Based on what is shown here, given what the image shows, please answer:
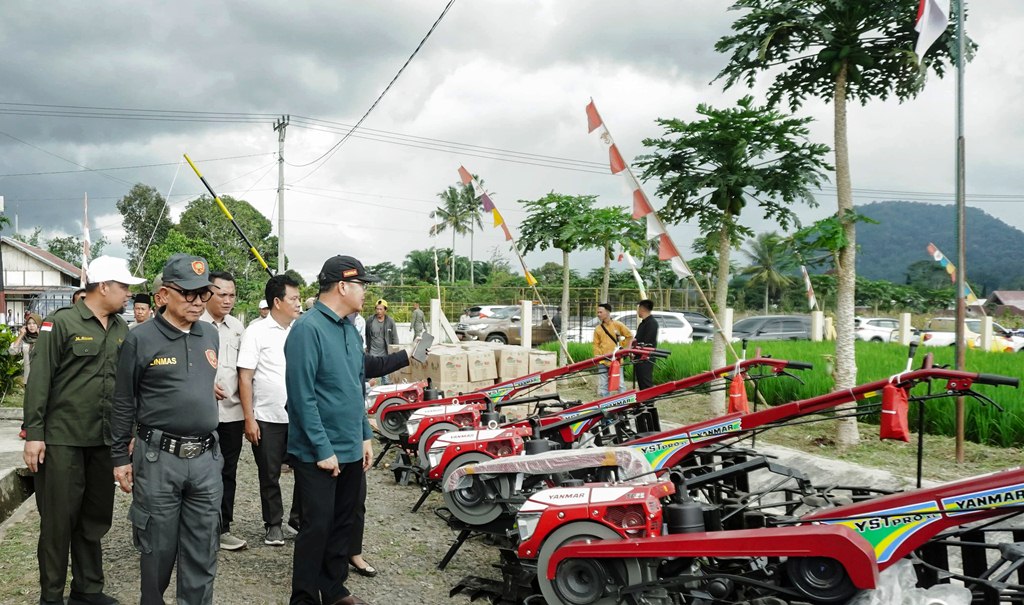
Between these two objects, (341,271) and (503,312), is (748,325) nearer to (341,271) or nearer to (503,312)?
(503,312)

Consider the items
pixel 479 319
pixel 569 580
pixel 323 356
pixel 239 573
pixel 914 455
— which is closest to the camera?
pixel 569 580

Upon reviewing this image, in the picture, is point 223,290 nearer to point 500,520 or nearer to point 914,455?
point 500,520

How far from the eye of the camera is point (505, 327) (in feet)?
86.5

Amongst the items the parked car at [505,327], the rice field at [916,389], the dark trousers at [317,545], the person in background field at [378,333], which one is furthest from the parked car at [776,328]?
the dark trousers at [317,545]

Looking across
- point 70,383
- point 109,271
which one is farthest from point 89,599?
point 109,271

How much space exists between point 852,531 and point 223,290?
4.12 meters

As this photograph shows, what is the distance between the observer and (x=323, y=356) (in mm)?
3875

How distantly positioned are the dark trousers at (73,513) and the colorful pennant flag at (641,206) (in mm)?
5445

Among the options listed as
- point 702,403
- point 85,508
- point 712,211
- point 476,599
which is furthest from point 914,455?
point 85,508

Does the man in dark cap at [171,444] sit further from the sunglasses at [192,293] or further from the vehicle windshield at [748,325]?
the vehicle windshield at [748,325]

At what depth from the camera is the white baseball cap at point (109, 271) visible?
400cm

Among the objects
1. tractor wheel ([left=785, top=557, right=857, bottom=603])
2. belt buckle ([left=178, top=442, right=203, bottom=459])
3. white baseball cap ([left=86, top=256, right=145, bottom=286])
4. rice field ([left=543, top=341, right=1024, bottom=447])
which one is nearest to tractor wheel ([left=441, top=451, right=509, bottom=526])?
belt buckle ([left=178, top=442, right=203, bottom=459])

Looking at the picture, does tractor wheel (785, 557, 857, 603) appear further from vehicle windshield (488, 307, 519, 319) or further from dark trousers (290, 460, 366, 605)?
vehicle windshield (488, 307, 519, 319)

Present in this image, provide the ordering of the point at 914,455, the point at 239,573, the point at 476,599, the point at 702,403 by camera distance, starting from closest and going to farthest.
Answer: the point at 476,599, the point at 239,573, the point at 914,455, the point at 702,403
